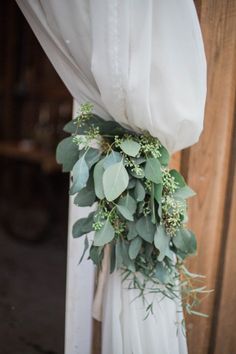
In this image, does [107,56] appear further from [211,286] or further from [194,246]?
[211,286]

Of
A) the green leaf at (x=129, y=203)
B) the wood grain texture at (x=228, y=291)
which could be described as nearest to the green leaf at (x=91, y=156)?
the green leaf at (x=129, y=203)

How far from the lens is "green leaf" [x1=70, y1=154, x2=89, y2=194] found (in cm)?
78

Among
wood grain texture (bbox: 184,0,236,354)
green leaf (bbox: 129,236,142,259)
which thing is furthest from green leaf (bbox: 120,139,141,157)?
wood grain texture (bbox: 184,0,236,354)

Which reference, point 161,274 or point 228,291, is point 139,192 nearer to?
point 161,274

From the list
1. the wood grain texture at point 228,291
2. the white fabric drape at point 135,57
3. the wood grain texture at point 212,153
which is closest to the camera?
the white fabric drape at point 135,57

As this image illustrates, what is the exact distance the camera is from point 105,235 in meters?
0.82

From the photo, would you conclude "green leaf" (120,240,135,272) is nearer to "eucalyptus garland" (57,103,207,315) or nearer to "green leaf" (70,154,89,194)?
"eucalyptus garland" (57,103,207,315)

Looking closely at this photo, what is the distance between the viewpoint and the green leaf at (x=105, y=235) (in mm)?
810

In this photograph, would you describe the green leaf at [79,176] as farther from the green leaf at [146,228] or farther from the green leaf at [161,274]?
the green leaf at [161,274]

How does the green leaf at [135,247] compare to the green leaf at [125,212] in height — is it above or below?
→ below

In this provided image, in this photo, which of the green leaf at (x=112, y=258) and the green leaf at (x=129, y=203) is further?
the green leaf at (x=112, y=258)

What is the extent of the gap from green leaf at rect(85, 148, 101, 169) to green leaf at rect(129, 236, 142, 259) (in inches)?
8.4

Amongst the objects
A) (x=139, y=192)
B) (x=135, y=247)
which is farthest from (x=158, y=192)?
(x=135, y=247)

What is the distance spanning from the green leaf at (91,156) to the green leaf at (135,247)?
21 cm
